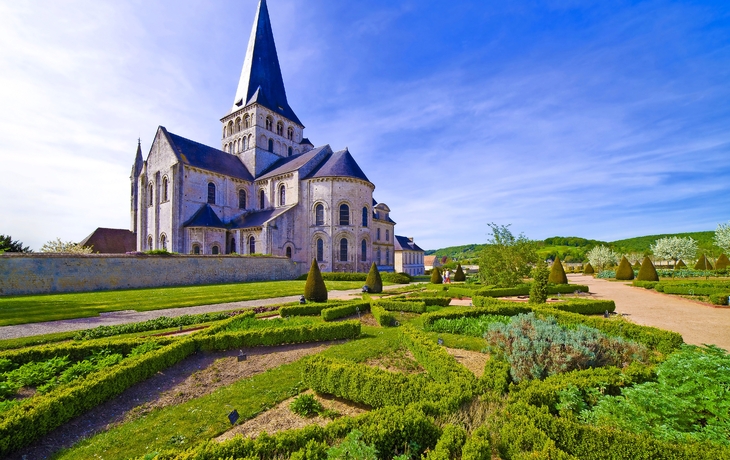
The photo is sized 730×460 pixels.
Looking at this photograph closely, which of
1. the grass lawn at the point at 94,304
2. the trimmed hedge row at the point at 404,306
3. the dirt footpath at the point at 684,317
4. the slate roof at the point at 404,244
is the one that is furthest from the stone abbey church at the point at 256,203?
the dirt footpath at the point at 684,317

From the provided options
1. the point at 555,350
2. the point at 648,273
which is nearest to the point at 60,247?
the point at 555,350

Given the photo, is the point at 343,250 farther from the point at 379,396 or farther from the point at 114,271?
the point at 379,396

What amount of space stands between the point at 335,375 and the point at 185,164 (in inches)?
1235

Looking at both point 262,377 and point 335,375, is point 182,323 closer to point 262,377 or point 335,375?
point 262,377

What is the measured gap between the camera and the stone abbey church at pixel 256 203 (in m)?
29.7

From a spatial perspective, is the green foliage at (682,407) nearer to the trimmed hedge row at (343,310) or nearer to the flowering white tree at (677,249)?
the trimmed hedge row at (343,310)

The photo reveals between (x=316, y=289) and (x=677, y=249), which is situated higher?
(x=677, y=249)

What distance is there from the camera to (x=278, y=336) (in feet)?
26.0

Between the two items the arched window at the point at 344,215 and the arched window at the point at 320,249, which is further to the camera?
the arched window at the point at 344,215

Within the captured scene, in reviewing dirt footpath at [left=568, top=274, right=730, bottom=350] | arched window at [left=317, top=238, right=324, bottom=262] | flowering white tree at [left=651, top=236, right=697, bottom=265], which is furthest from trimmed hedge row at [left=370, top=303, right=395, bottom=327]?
→ flowering white tree at [left=651, top=236, right=697, bottom=265]

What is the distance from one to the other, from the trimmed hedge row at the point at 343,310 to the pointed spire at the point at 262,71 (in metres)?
33.4

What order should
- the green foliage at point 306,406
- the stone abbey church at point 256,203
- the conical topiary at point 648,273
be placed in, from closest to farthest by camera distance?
the green foliage at point 306,406, the conical topiary at point 648,273, the stone abbey church at point 256,203

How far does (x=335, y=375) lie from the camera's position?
4.97 m

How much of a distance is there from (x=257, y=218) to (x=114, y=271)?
47.4ft
